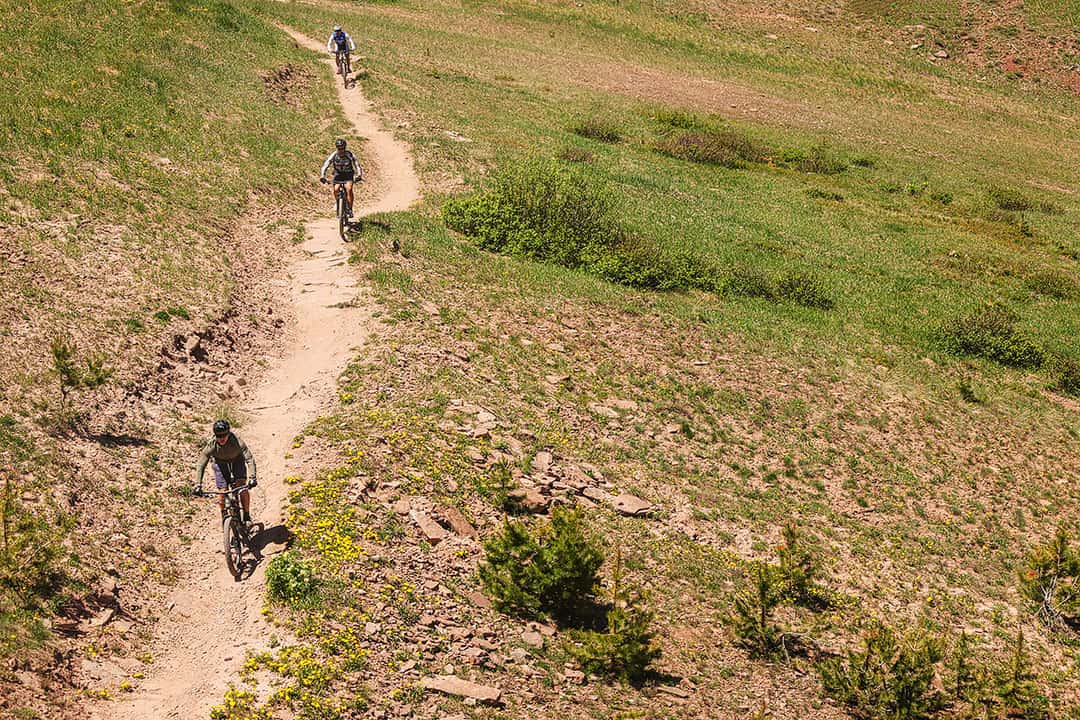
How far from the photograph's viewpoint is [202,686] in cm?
1098

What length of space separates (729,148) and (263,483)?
3616cm

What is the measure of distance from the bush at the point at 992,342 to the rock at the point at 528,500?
57.8 ft

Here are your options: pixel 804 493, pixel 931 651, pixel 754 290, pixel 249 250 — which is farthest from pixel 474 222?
pixel 931 651

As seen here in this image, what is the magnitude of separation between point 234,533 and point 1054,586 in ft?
52.3

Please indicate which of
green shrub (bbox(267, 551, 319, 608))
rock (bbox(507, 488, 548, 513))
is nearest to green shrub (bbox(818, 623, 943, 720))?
rock (bbox(507, 488, 548, 513))

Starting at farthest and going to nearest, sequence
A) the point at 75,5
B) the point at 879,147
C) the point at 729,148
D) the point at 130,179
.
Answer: the point at 879,147
the point at 729,148
the point at 75,5
the point at 130,179

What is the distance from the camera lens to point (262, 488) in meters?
15.0

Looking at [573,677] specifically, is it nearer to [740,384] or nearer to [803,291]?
[740,384]

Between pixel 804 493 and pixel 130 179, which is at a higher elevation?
pixel 130 179

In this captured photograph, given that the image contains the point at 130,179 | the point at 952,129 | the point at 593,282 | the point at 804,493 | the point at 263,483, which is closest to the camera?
the point at 263,483

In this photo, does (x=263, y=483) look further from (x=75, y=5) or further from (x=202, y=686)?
(x=75, y=5)

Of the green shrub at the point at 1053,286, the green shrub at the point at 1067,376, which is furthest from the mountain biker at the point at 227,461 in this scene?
the green shrub at the point at 1053,286

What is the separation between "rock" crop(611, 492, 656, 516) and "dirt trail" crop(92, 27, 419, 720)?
20.8 feet

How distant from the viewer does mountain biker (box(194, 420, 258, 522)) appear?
13.2 meters
